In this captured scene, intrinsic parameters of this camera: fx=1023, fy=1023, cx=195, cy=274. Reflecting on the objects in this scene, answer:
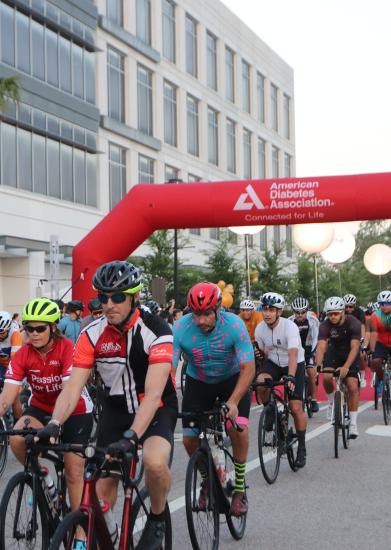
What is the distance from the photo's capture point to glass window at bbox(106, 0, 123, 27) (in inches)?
1735

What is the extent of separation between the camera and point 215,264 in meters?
45.8

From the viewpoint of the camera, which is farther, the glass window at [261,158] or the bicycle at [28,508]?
the glass window at [261,158]

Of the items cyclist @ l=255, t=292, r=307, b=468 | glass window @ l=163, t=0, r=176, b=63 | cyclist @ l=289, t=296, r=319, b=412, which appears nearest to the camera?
cyclist @ l=255, t=292, r=307, b=468

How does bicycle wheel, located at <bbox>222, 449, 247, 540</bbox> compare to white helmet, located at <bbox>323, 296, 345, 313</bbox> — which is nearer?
bicycle wheel, located at <bbox>222, 449, 247, 540</bbox>

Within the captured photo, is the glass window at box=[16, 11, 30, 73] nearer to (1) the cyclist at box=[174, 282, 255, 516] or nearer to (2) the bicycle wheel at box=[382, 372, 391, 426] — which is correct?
(2) the bicycle wheel at box=[382, 372, 391, 426]

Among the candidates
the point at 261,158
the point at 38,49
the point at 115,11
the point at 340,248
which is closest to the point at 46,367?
the point at 340,248

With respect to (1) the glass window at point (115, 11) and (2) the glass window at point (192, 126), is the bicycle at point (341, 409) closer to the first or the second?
(1) the glass window at point (115, 11)

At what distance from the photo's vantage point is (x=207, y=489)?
6.69 meters

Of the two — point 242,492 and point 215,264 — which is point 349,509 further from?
point 215,264

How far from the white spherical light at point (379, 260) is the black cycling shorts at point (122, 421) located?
22.7 metres

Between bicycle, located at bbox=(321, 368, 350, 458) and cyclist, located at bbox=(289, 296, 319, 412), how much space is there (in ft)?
11.1

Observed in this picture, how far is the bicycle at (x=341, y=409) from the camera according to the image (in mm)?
11812

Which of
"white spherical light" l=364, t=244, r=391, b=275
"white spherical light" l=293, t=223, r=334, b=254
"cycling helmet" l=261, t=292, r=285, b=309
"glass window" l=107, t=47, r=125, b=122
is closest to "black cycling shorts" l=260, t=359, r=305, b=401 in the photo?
"cycling helmet" l=261, t=292, r=285, b=309

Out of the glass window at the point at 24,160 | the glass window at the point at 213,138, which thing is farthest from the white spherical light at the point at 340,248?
the glass window at the point at 213,138
